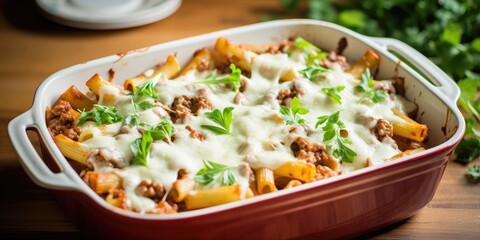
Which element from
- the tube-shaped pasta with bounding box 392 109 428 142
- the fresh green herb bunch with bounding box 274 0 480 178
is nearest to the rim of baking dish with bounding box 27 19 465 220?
the tube-shaped pasta with bounding box 392 109 428 142

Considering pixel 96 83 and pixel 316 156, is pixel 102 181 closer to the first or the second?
pixel 96 83

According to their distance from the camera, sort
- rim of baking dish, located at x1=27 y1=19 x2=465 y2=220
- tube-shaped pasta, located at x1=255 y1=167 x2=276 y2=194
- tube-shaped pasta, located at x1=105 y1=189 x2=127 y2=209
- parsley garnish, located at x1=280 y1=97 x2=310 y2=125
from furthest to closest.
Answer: parsley garnish, located at x1=280 y1=97 x2=310 y2=125 < tube-shaped pasta, located at x1=255 y1=167 x2=276 y2=194 < tube-shaped pasta, located at x1=105 y1=189 x2=127 y2=209 < rim of baking dish, located at x1=27 y1=19 x2=465 y2=220

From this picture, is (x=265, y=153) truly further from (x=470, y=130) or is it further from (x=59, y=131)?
(x=470, y=130)

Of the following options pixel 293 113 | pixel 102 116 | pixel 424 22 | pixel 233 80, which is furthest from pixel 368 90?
pixel 424 22

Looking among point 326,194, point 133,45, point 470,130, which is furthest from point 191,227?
point 133,45

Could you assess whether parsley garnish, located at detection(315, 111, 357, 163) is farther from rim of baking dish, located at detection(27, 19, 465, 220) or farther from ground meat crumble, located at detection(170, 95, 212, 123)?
ground meat crumble, located at detection(170, 95, 212, 123)

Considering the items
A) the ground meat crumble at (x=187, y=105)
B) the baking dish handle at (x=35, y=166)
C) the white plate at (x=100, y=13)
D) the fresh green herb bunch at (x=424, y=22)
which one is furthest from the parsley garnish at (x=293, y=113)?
the white plate at (x=100, y=13)
